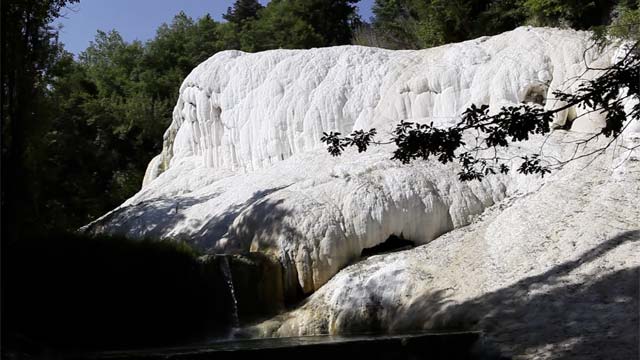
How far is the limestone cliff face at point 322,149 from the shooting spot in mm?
11531

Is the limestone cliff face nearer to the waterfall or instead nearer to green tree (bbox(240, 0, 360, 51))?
the waterfall

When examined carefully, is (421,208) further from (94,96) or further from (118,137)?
(94,96)

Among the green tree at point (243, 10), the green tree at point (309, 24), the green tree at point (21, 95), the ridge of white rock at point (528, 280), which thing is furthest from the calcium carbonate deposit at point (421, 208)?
the green tree at point (243, 10)

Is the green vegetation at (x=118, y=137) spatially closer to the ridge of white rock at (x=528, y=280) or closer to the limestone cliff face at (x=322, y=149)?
the limestone cliff face at (x=322, y=149)

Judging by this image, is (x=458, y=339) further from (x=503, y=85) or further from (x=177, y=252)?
(x=503, y=85)

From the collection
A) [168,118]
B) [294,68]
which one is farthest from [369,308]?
[168,118]

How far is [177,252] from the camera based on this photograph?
10.7 meters

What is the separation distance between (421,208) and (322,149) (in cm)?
398

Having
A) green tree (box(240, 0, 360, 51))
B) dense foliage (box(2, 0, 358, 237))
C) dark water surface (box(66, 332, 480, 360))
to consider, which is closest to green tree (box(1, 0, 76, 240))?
dense foliage (box(2, 0, 358, 237))

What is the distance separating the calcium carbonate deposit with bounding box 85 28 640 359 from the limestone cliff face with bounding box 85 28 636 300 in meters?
0.04

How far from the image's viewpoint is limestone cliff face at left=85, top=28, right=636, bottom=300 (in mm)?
11531

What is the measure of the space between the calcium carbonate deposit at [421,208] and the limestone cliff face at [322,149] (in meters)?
0.04

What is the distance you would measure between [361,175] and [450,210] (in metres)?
1.75

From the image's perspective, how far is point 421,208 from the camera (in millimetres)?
11594
